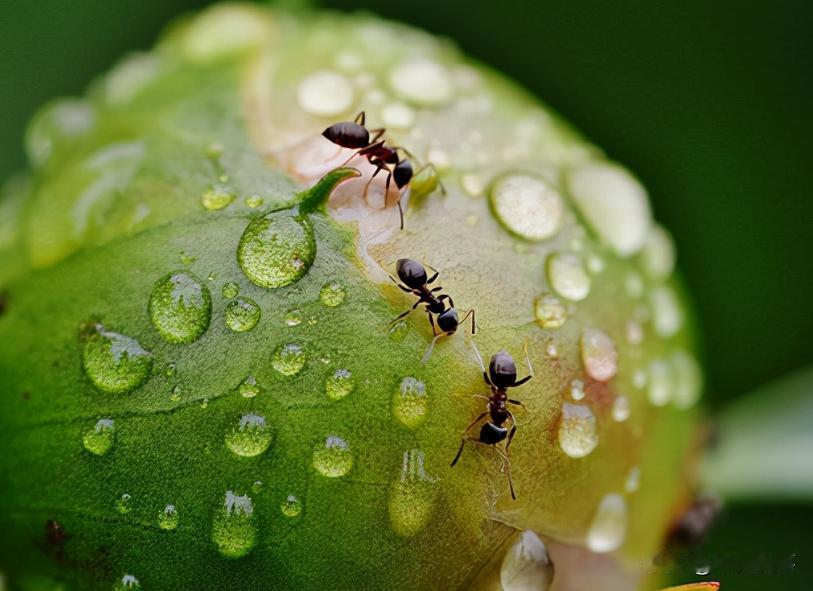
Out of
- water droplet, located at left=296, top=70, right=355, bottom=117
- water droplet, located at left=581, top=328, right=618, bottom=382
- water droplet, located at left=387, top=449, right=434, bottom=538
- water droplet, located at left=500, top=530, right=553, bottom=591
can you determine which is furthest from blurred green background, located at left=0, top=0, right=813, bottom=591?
water droplet, located at left=387, top=449, right=434, bottom=538

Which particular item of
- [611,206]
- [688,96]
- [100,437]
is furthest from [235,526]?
[688,96]

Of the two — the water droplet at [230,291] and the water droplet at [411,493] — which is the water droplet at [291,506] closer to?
the water droplet at [411,493]

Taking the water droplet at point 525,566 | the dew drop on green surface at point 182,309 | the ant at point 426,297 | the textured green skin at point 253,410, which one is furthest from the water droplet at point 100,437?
the water droplet at point 525,566

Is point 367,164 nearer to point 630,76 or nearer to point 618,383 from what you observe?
point 618,383

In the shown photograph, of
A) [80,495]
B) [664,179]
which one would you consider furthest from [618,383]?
[664,179]

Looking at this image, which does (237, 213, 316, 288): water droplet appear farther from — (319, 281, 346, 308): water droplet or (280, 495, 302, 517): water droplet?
(280, 495, 302, 517): water droplet

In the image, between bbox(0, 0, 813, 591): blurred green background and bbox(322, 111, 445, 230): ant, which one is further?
bbox(0, 0, 813, 591): blurred green background

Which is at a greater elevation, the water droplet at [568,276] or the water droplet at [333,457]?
the water droplet at [568,276]
